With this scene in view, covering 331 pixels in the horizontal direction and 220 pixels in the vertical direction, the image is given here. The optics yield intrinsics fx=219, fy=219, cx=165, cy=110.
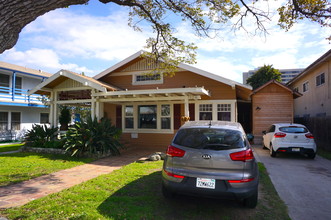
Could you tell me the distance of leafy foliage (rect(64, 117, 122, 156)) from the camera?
9352 mm

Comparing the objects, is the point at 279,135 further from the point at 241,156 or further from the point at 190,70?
the point at 241,156

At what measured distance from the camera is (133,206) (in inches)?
165

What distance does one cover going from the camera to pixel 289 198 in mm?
4895

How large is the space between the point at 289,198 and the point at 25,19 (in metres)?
6.26

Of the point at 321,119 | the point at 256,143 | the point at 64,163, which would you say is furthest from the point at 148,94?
the point at 321,119

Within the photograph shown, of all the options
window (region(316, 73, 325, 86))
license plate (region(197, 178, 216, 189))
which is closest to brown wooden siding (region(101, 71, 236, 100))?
window (region(316, 73, 325, 86))

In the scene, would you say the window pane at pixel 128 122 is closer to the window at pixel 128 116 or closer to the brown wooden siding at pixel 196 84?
the window at pixel 128 116

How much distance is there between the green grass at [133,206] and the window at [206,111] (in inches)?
275

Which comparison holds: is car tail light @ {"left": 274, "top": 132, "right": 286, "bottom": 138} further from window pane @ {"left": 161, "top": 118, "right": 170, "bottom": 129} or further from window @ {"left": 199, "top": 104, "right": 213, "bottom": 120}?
window pane @ {"left": 161, "top": 118, "right": 170, "bottom": 129}

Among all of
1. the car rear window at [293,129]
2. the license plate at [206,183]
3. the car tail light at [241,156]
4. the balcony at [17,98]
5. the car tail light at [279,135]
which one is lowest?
the license plate at [206,183]

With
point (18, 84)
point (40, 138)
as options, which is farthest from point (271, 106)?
point (18, 84)

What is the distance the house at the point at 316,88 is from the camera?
13.7 metres

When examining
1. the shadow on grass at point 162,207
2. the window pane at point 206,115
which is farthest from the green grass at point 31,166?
the window pane at point 206,115

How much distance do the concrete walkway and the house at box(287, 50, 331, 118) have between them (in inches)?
532
